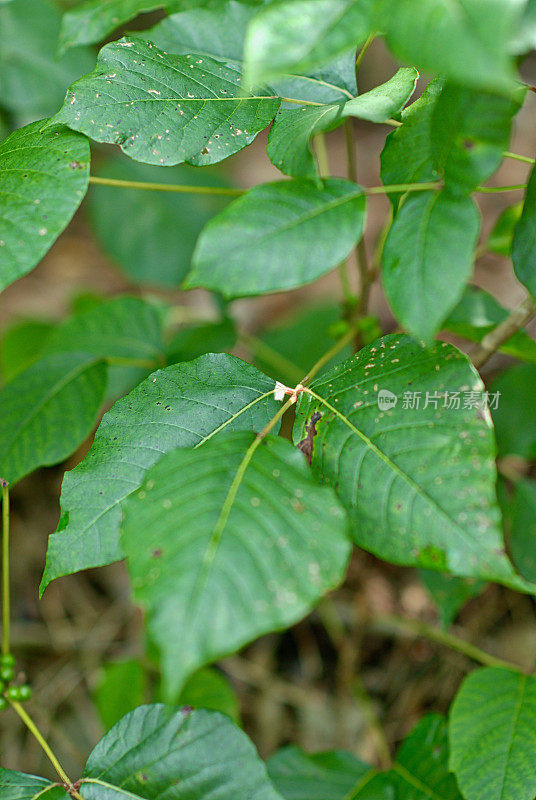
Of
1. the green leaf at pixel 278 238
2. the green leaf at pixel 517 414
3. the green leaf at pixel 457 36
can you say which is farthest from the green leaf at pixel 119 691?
the green leaf at pixel 457 36

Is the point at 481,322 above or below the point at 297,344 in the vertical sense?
above

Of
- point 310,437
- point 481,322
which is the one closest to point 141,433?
point 310,437

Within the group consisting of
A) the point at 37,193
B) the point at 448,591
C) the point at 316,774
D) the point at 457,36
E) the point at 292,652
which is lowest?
the point at 292,652

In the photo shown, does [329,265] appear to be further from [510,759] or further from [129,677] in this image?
[129,677]

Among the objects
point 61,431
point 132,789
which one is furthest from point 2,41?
point 132,789

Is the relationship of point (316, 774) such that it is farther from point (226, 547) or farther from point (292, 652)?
point (226, 547)

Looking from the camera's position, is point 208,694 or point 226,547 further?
point 208,694

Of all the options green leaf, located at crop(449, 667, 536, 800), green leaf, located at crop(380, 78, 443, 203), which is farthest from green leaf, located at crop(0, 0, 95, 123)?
green leaf, located at crop(449, 667, 536, 800)

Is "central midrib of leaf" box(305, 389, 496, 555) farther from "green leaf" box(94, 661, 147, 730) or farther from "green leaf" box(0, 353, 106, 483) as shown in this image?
"green leaf" box(94, 661, 147, 730)
